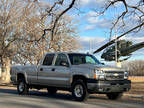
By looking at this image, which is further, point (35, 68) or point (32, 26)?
point (32, 26)

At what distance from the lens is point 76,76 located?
39.1 ft

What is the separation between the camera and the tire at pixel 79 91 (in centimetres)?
1136

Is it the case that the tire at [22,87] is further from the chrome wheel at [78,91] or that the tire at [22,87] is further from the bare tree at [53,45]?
the bare tree at [53,45]

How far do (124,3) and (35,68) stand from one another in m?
6.61

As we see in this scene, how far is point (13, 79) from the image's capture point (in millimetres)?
15375

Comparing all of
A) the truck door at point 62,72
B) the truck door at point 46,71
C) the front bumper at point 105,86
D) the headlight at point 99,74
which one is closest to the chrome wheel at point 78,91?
the front bumper at point 105,86

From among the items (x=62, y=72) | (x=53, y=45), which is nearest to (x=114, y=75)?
(x=62, y=72)

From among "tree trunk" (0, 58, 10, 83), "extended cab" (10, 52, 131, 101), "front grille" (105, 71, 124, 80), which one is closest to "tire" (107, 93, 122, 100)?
"extended cab" (10, 52, 131, 101)

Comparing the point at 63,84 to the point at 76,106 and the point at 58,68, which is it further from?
the point at 76,106

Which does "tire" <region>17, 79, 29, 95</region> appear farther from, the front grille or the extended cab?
the front grille

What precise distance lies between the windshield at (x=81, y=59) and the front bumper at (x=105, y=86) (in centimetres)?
157

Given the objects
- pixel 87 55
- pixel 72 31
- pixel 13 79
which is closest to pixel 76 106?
pixel 87 55

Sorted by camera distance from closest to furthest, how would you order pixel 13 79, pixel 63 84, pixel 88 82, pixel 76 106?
pixel 76 106
pixel 88 82
pixel 63 84
pixel 13 79

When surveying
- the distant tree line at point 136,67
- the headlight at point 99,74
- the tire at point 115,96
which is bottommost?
the tire at point 115,96
